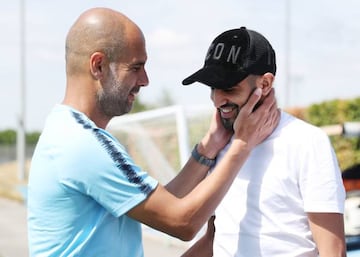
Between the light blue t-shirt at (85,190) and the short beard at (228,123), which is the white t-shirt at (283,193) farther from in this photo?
the light blue t-shirt at (85,190)

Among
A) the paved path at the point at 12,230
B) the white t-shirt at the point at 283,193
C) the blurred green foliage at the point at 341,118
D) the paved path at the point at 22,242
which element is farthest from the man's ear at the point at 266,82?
the blurred green foliage at the point at 341,118

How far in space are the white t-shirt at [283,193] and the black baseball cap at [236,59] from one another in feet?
0.69

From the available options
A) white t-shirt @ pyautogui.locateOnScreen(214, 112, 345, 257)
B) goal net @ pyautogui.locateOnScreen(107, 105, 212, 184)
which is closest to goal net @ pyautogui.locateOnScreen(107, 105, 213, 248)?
goal net @ pyautogui.locateOnScreen(107, 105, 212, 184)

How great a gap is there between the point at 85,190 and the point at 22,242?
8.45 m

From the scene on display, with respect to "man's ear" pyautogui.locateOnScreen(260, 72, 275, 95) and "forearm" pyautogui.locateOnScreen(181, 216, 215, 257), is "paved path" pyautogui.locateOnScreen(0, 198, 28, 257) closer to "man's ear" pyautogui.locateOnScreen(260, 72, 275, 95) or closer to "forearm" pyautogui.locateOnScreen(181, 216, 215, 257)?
"forearm" pyautogui.locateOnScreen(181, 216, 215, 257)

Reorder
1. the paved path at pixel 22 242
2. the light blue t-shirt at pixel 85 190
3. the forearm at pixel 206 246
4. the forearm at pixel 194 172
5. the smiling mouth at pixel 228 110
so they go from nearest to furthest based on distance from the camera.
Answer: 1. the light blue t-shirt at pixel 85 190
2. the smiling mouth at pixel 228 110
3. the forearm at pixel 194 172
4. the forearm at pixel 206 246
5. the paved path at pixel 22 242

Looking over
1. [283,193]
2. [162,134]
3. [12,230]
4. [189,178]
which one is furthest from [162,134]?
[283,193]

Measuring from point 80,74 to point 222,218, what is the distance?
2.36 ft

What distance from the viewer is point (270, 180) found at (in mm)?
2213

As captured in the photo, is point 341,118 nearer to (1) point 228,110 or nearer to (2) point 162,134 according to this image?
(2) point 162,134

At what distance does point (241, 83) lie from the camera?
228cm

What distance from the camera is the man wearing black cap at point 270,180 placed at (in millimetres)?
2117

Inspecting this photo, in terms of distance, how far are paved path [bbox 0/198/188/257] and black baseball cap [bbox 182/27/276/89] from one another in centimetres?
639

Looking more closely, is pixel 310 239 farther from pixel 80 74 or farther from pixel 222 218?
pixel 80 74
